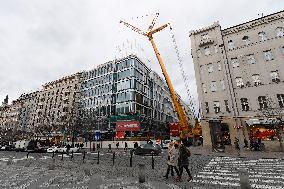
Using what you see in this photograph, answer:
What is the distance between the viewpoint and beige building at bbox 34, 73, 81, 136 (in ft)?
221

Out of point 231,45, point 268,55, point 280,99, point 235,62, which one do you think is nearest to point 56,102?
point 231,45

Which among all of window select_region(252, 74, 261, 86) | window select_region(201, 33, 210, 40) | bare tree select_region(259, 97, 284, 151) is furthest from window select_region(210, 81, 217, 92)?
window select_region(201, 33, 210, 40)

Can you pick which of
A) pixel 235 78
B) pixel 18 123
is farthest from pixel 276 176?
pixel 18 123

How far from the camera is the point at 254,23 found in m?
32.2

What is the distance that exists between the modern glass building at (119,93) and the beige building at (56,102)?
574 cm

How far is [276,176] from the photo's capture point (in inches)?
410

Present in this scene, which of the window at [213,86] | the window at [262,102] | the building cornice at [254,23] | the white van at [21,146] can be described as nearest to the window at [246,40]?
the building cornice at [254,23]

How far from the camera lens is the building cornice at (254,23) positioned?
30.9 m

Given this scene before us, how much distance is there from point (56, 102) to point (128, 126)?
1539 inches

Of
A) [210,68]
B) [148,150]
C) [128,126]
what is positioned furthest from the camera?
[128,126]

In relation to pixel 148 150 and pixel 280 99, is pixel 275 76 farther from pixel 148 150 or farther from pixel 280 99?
pixel 148 150

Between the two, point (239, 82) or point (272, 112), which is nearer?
point (272, 112)

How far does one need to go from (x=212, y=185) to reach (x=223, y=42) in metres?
30.7

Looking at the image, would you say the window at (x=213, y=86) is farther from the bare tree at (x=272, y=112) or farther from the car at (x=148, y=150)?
the car at (x=148, y=150)
